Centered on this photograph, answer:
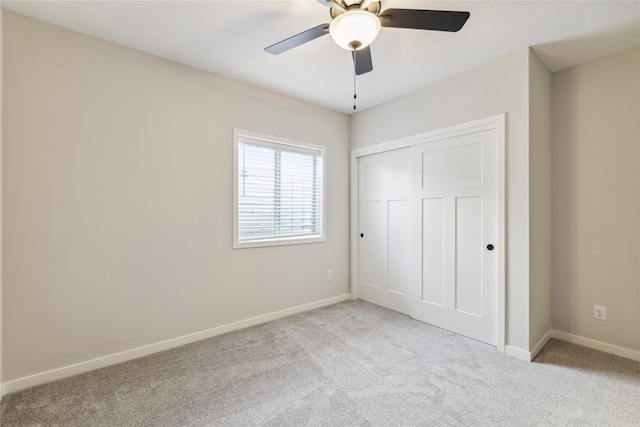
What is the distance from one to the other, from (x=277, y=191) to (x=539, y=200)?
2.58 metres

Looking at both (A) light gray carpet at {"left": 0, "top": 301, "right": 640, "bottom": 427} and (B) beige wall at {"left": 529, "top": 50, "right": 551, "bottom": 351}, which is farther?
(B) beige wall at {"left": 529, "top": 50, "right": 551, "bottom": 351}

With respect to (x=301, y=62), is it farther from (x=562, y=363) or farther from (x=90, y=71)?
(x=562, y=363)

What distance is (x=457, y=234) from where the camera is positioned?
280cm

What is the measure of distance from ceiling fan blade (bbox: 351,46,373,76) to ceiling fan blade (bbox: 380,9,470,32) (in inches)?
8.7

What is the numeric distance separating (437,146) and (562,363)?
2.13 m

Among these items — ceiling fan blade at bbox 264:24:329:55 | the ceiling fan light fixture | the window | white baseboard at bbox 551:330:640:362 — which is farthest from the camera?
the window

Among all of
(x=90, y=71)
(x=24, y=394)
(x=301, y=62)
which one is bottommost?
(x=24, y=394)

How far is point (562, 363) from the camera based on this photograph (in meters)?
2.25

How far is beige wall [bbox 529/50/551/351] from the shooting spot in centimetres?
235

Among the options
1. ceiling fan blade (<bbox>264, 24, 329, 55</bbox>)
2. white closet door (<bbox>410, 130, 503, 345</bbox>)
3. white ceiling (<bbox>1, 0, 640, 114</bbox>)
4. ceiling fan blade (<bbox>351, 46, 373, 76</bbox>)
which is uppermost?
white ceiling (<bbox>1, 0, 640, 114</bbox>)

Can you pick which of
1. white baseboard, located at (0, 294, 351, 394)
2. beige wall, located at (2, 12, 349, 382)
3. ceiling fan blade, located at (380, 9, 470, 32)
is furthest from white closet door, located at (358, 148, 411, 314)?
ceiling fan blade, located at (380, 9, 470, 32)

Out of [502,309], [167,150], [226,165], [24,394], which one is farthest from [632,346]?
[24,394]

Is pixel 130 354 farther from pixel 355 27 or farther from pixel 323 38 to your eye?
pixel 323 38

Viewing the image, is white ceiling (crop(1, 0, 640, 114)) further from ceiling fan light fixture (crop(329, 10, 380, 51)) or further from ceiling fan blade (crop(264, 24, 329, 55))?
ceiling fan light fixture (crop(329, 10, 380, 51))
